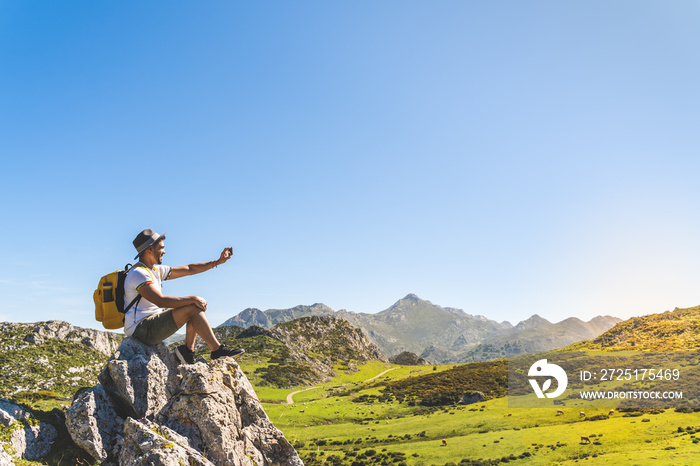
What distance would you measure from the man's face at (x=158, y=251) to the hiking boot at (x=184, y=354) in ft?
9.21

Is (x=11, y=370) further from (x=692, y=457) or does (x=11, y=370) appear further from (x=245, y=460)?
(x=692, y=457)

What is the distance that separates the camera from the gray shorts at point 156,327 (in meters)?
10.3

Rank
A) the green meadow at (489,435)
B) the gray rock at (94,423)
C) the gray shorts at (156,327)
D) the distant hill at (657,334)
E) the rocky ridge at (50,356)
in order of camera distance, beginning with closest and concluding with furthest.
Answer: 1. the gray rock at (94,423)
2. the gray shorts at (156,327)
3. the green meadow at (489,435)
4. the rocky ridge at (50,356)
5. the distant hill at (657,334)

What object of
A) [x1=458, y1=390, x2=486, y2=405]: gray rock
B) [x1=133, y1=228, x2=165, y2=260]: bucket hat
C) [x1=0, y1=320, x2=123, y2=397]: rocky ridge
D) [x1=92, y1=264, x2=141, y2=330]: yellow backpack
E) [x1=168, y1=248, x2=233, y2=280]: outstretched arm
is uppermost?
[x1=133, y1=228, x2=165, y2=260]: bucket hat

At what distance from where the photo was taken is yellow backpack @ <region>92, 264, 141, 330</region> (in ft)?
33.6

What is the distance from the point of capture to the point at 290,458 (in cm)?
1095

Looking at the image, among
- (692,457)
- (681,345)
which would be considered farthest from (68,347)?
(681,345)

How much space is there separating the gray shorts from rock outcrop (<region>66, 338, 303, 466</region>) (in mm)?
483

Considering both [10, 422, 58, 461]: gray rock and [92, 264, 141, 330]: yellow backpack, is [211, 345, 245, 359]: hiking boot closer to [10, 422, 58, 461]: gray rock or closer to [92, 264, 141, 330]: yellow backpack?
[92, 264, 141, 330]: yellow backpack

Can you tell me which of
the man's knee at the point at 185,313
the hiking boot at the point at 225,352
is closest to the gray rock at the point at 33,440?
the man's knee at the point at 185,313

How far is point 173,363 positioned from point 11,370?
294 feet

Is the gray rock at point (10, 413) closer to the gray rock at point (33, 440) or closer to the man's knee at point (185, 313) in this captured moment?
the gray rock at point (33, 440)

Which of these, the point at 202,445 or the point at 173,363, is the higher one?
the point at 173,363

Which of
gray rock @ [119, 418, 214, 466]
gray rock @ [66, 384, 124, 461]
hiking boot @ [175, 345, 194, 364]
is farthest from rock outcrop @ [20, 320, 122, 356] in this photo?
gray rock @ [119, 418, 214, 466]
